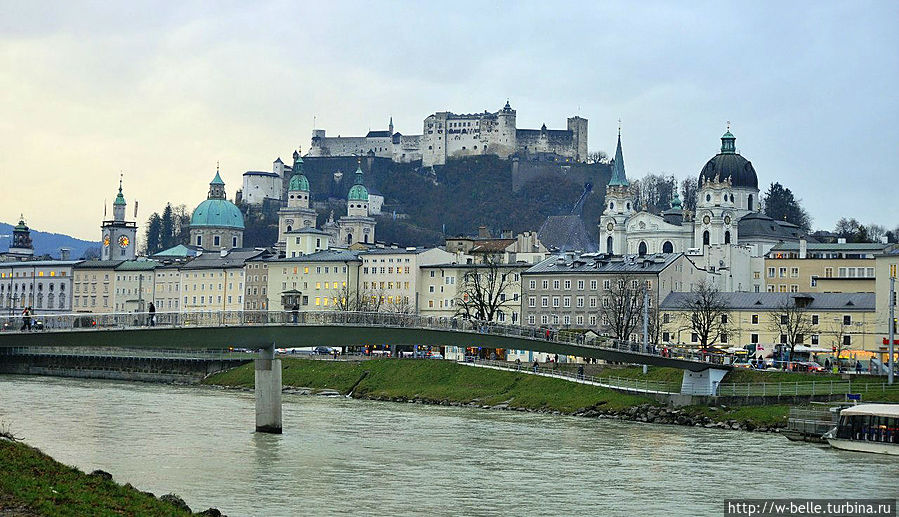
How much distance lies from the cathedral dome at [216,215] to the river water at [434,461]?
11975 centimetres

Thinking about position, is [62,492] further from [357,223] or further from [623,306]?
[357,223]

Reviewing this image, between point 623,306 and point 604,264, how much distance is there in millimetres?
14321

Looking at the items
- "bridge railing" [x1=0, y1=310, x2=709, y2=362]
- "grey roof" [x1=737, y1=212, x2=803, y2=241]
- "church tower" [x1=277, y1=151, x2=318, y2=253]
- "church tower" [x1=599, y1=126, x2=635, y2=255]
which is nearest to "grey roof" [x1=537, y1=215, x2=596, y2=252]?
"church tower" [x1=599, y1=126, x2=635, y2=255]

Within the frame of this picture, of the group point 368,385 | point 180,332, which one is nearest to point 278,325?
point 180,332

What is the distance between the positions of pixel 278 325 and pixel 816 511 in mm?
24148

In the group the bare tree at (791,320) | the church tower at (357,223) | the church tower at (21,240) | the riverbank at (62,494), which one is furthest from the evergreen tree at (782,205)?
the riverbank at (62,494)

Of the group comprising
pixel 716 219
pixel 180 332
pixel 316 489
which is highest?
pixel 716 219

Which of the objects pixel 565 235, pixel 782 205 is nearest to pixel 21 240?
pixel 565 235

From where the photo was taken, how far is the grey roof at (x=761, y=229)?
13575 centimetres

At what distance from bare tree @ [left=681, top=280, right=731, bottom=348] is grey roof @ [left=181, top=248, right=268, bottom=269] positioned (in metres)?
54.3

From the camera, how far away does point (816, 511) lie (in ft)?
123

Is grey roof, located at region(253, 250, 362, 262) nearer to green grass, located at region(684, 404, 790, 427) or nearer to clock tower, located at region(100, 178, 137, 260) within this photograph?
clock tower, located at region(100, 178, 137, 260)

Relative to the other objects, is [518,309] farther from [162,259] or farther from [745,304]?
[162,259]

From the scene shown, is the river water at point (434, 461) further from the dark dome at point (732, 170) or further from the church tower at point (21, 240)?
the church tower at point (21, 240)
